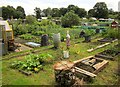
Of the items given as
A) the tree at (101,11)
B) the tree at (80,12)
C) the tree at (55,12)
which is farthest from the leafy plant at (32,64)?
the tree at (55,12)

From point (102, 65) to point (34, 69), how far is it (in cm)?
305

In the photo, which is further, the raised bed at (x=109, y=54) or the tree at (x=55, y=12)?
the tree at (x=55, y=12)

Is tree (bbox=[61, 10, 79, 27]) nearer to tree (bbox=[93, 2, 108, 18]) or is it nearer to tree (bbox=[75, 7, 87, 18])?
tree (bbox=[93, 2, 108, 18])

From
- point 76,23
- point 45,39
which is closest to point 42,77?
point 45,39

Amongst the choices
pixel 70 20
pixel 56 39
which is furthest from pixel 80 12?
pixel 56 39

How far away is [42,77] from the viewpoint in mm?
6723

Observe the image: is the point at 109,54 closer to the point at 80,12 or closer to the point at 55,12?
the point at 80,12

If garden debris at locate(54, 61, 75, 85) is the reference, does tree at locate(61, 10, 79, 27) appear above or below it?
above

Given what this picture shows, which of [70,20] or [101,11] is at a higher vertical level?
[101,11]

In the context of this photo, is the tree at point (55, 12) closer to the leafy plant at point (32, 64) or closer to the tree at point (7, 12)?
the tree at point (7, 12)

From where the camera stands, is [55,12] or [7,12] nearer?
[7,12]

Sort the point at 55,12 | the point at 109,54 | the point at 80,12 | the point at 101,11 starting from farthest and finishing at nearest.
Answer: the point at 55,12
the point at 80,12
the point at 101,11
the point at 109,54

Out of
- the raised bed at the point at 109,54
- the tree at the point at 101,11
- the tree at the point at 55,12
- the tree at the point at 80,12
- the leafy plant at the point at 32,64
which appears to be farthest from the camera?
the tree at the point at 55,12

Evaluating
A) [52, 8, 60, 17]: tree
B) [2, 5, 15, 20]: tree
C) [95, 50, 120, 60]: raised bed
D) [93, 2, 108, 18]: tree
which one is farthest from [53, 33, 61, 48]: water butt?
[52, 8, 60, 17]: tree
